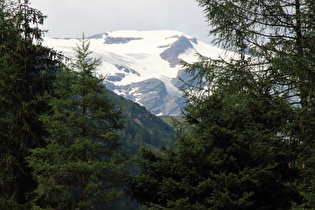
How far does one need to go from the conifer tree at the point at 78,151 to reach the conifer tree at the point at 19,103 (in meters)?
0.85

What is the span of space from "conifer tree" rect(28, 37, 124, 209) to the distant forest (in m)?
0.05

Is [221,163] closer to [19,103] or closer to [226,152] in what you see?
[226,152]

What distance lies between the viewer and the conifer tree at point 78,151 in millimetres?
12766

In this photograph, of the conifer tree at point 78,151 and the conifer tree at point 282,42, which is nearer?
the conifer tree at point 282,42

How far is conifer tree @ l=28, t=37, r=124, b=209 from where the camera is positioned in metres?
12.8

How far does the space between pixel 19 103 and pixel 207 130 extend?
7739 mm

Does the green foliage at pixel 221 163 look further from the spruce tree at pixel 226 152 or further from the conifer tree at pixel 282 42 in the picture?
the conifer tree at pixel 282 42

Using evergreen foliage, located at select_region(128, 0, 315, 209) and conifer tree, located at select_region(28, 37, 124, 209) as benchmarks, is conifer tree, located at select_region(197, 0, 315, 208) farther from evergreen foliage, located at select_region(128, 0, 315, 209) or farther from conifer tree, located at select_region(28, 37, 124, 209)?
conifer tree, located at select_region(28, 37, 124, 209)

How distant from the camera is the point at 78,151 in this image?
1334cm

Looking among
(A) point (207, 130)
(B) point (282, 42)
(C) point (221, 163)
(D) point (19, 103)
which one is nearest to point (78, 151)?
(D) point (19, 103)

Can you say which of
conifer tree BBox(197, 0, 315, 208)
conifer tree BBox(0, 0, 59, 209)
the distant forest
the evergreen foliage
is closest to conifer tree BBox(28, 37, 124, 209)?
the distant forest

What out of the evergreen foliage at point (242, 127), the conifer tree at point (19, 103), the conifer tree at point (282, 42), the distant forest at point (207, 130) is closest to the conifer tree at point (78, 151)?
the distant forest at point (207, 130)

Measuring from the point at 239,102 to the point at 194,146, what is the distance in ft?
6.53

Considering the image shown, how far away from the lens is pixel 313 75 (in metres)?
9.07
